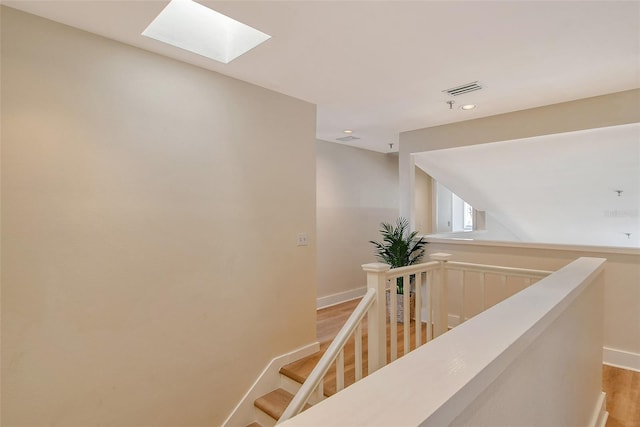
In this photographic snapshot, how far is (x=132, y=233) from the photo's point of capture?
1923mm

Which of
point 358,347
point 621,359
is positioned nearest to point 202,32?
point 358,347

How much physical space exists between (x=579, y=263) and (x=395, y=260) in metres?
1.78

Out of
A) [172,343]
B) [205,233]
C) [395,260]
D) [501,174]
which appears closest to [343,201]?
[395,260]

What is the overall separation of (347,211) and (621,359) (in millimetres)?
3200

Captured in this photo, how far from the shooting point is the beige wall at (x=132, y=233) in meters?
1.60

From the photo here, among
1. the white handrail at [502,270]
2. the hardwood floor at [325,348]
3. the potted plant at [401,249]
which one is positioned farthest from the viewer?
the potted plant at [401,249]

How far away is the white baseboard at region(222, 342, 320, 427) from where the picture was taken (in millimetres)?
2377

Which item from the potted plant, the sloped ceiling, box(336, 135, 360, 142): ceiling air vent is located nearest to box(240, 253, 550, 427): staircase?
the potted plant

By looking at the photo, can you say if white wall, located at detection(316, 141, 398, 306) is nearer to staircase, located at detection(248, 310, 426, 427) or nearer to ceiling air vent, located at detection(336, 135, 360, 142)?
ceiling air vent, located at detection(336, 135, 360, 142)

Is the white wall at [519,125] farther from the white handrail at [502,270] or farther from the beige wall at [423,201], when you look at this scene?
the beige wall at [423,201]

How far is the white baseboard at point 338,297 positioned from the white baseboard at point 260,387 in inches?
59.4

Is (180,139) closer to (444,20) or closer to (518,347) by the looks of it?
(444,20)

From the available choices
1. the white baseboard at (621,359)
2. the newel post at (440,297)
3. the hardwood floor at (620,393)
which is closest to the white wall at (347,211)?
the hardwood floor at (620,393)

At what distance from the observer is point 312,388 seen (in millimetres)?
1720
